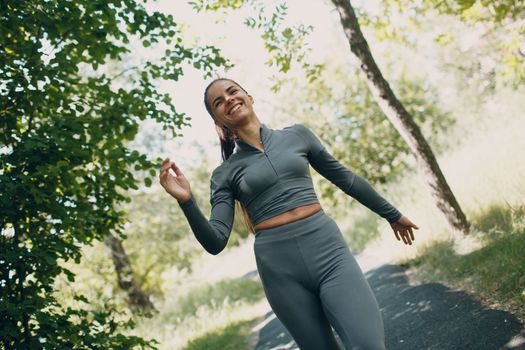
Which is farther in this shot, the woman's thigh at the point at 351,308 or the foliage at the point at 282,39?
the foliage at the point at 282,39

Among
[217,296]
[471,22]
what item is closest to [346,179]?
[471,22]

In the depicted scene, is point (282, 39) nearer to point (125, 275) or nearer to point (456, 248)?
point (456, 248)

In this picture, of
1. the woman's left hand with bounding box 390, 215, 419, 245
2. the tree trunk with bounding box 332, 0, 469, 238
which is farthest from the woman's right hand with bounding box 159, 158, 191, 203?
the tree trunk with bounding box 332, 0, 469, 238

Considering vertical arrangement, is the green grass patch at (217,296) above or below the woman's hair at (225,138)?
below

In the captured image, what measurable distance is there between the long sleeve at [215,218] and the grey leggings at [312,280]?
22 centimetres

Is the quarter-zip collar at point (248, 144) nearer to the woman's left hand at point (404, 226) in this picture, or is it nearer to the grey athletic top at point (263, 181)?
the grey athletic top at point (263, 181)

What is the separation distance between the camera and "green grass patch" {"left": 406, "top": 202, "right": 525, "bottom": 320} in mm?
4453

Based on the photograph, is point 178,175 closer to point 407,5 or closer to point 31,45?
point 31,45

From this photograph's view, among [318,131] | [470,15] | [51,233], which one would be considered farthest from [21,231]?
[318,131]

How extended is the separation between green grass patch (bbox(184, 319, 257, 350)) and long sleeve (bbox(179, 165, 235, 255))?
5522 millimetres

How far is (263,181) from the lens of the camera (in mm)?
2699

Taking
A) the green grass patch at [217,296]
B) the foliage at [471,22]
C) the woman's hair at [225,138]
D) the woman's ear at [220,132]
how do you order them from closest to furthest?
the woman's hair at [225,138] → the woman's ear at [220,132] → the foliage at [471,22] → the green grass patch at [217,296]

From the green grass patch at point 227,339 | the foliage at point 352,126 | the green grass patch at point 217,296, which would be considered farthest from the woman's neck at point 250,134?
the foliage at point 352,126

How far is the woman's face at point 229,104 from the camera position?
2.93 metres
